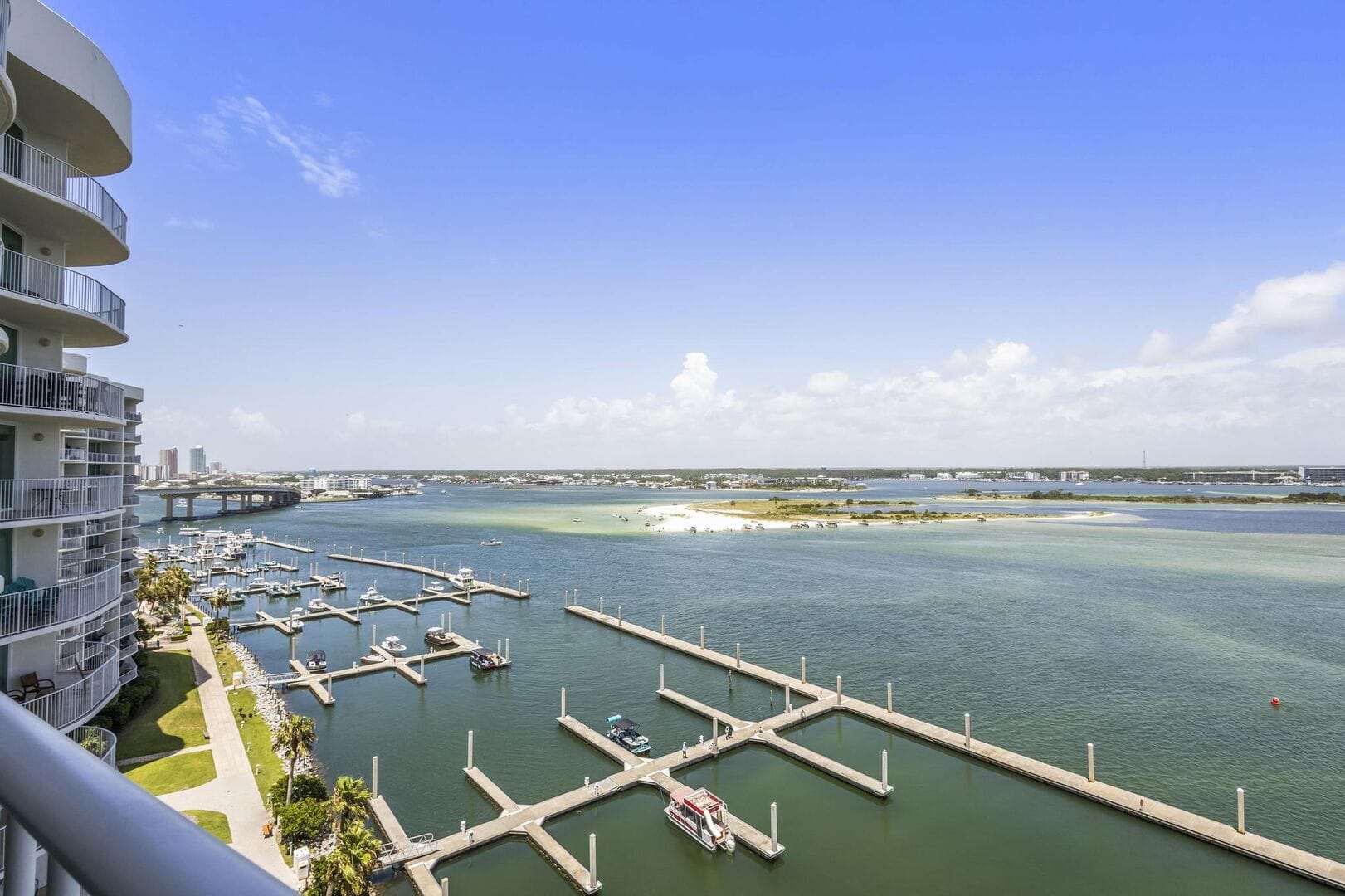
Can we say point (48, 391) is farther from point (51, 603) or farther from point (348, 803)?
point (348, 803)

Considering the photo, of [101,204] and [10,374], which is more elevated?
[101,204]

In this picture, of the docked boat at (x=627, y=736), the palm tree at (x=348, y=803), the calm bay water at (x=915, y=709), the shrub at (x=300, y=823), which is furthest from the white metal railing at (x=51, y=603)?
the docked boat at (x=627, y=736)

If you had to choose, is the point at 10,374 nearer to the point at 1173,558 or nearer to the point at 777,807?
the point at 777,807

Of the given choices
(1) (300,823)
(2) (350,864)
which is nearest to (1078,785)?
(2) (350,864)

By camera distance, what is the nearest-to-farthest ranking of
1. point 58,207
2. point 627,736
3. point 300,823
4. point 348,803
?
point 58,207 < point 348,803 < point 300,823 < point 627,736

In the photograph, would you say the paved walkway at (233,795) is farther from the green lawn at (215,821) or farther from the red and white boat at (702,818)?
the red and white boat at (702,818)

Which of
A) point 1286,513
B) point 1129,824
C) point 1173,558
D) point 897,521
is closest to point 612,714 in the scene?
point 1129,824

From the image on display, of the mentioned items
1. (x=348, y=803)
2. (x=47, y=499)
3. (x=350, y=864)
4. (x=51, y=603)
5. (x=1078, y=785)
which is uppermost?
(x=47, y=499)

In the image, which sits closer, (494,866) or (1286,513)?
(494,866)
